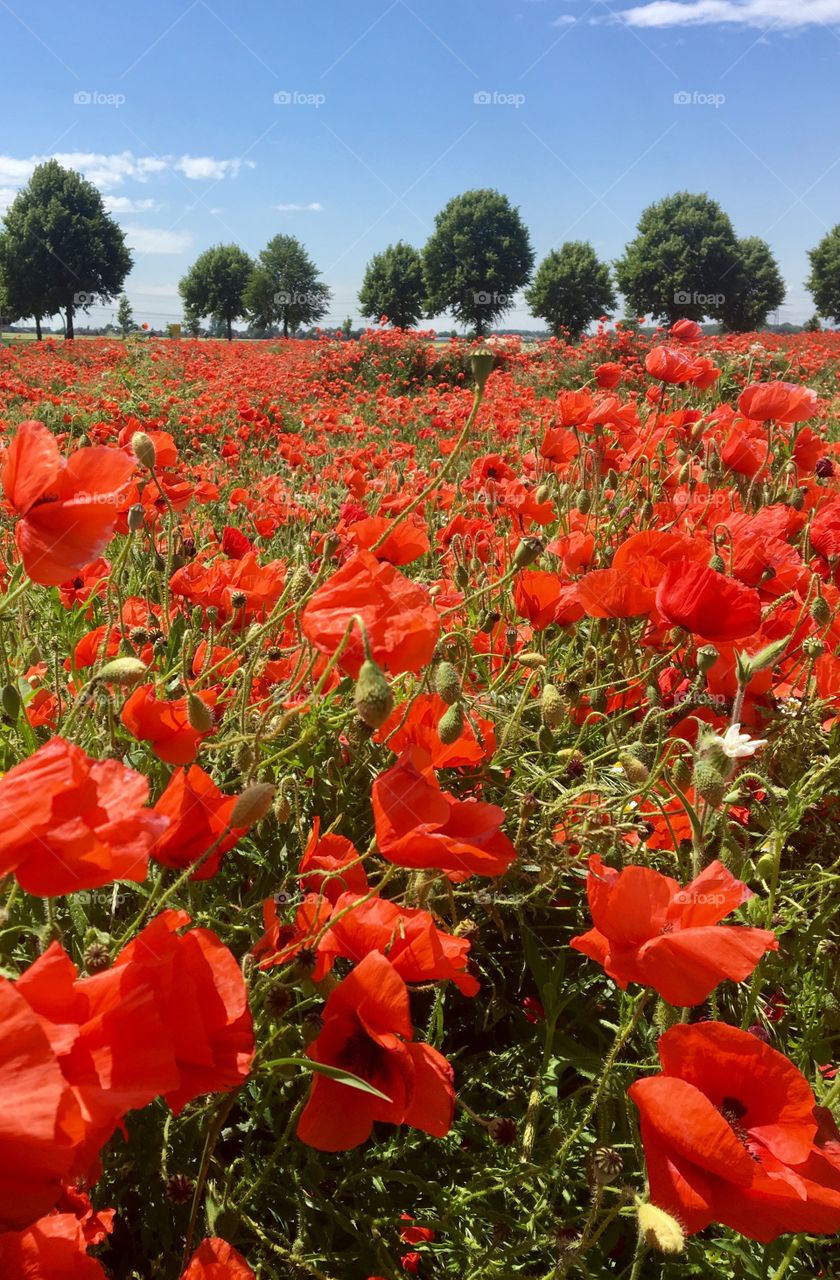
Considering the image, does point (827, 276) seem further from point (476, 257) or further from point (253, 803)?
point (253, 803)

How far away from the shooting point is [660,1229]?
71cm

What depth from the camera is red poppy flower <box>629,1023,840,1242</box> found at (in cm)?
73

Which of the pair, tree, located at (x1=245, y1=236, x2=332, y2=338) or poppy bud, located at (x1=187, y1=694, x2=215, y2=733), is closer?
poppy bud, located at (x1=187, y1=694, x2=215, y2=733)

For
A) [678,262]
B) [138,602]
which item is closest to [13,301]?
[678,262]

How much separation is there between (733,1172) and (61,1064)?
552 mm

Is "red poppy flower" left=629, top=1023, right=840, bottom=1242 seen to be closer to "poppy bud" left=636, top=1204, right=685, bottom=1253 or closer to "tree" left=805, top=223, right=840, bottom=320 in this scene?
"poppy bud" left=636, top=1204, right=685, bottom=1253

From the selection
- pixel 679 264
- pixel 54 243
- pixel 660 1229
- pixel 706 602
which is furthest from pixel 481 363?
pixel 54 243

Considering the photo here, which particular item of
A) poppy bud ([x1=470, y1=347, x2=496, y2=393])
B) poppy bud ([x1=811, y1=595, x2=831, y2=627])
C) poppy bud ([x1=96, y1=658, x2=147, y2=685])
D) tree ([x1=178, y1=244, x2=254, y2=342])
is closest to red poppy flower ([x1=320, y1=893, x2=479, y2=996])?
poppy bud ([x1=96, y1=658, x2=147, y2=685])

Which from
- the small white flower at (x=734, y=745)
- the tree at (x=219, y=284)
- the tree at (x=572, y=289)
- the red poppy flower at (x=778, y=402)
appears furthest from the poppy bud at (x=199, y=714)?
the tree at (x=219, y=284)

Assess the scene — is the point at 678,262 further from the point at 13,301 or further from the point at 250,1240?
the point at 250,1240

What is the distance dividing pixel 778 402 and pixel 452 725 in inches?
70.5

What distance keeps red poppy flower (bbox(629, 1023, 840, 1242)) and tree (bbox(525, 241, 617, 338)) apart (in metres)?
39.0

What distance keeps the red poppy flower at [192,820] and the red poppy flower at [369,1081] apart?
0.65 ft

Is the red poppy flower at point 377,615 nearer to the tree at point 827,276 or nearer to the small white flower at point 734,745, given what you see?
the small white flower at point 734,745
